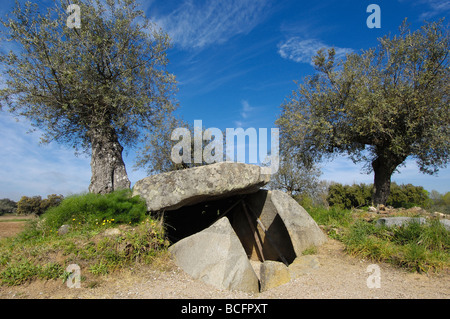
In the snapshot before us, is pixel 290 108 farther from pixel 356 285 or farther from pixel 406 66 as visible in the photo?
pixel 356 285

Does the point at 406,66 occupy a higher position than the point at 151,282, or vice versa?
the point at 406,66

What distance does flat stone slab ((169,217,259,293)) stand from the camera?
5.46 metres

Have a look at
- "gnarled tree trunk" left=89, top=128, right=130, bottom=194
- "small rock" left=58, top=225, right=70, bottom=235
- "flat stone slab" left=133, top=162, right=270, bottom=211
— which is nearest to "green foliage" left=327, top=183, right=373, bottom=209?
"flat stone slab" left=133, top=162, right=270, bottom=211

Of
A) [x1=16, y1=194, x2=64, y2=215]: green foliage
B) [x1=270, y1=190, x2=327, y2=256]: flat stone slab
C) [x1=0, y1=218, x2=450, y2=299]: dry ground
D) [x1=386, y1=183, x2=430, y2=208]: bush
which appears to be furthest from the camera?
[x1=386, y1=183, x2=430, y2=208]: bush

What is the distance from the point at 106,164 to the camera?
9359 mm

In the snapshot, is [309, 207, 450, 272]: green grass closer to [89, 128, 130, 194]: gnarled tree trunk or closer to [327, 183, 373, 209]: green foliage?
[89, 128, 130, 194]: gnarled tree trunk

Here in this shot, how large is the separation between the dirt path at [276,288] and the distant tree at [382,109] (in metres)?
8.53

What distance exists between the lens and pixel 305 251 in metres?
7.22

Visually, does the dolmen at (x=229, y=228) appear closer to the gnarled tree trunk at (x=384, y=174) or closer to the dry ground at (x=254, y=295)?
the dry ground at (x=254, y=295)

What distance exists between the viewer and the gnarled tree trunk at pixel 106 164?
364 inches

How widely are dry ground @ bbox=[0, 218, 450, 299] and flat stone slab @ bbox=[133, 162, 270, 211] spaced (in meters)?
1.53
